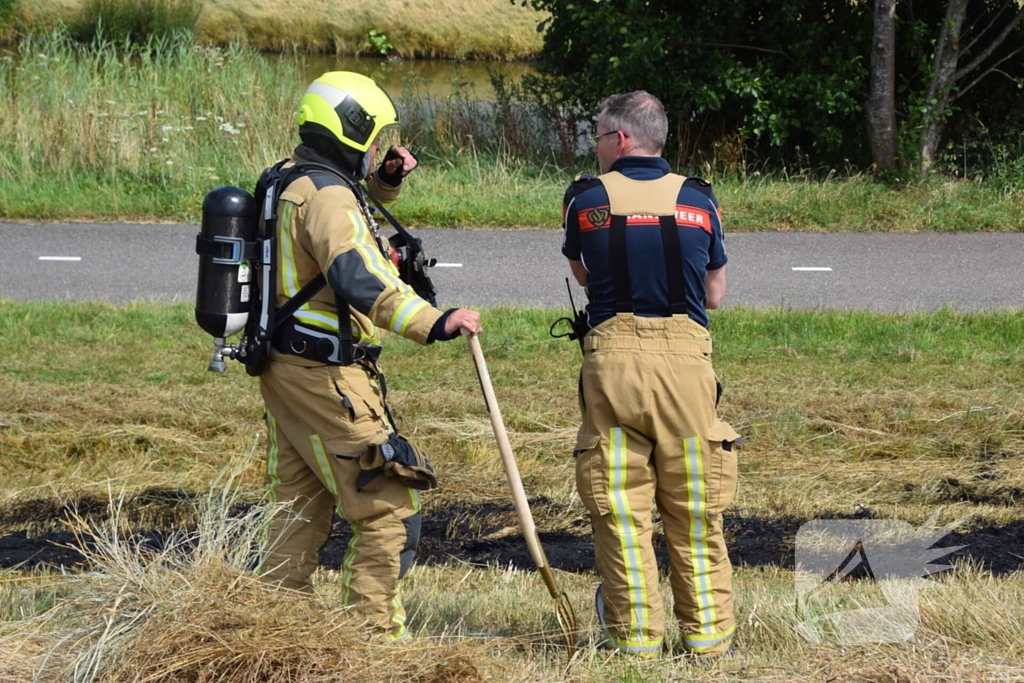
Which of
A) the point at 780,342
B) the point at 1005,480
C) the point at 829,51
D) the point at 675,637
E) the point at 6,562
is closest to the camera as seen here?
the point at 675,637

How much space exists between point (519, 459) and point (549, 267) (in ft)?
14.9

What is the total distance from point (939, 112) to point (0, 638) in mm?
11541

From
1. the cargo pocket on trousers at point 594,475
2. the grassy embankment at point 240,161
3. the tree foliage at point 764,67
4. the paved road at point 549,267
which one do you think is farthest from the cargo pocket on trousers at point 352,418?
the tree foliage at point 764,67

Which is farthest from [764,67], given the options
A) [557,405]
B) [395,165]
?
[395,165]

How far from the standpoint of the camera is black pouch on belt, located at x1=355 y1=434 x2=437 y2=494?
3.48 m

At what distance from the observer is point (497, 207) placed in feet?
39.2

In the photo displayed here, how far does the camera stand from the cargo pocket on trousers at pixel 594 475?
3.51 metres

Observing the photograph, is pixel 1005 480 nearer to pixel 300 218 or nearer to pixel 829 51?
pixel 300 218

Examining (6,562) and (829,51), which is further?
(829,51)

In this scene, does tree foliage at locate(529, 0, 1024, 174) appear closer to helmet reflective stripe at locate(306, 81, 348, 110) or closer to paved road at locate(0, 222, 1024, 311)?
paved road at locate(0, 222, 1024, 311)

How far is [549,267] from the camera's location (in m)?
10.2

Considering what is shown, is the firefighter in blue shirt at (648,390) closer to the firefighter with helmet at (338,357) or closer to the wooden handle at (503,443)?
the wooden handle at (503,443)

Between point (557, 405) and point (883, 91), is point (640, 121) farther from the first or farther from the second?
point (883, 91)

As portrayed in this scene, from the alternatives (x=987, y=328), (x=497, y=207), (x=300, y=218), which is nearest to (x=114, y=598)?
(x=300, y=218)
